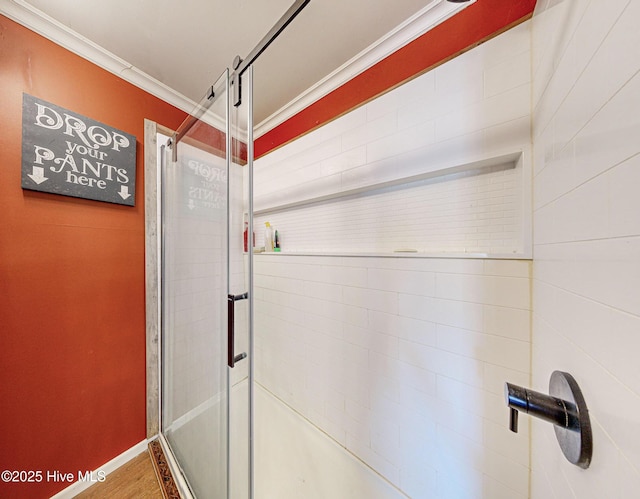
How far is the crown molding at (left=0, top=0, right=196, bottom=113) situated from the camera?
2.94 feet

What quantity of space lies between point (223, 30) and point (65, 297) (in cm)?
151

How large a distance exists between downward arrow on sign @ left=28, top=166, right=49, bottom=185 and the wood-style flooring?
1.55 metres

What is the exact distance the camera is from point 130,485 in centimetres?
113

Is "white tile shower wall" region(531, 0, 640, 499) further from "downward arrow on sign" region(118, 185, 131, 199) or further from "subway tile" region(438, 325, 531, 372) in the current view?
"downward arrow on sign" region(118, 185, 131, 199)

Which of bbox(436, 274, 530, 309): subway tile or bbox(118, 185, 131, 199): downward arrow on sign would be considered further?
bbox(118, 185, 131, 199): downward arrow on sign

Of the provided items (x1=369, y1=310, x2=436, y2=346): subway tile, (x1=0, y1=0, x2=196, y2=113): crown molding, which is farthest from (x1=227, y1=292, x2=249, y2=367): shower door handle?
(x1=0, y1=0, x2=196, y2=113): crown molding

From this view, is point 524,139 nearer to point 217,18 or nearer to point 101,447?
point 217,18

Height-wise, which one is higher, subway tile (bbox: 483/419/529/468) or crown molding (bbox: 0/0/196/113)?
crown molding (bbox: 0/0/196/113)

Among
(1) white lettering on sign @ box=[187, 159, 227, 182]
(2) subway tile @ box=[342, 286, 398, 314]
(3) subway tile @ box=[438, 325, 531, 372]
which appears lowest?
(3) subway tile @ box=[438, 325, 531, 372]

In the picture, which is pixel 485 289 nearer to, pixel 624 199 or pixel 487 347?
pixel 487 347

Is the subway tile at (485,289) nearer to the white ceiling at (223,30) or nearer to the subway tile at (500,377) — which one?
the subway tile at (500,377)

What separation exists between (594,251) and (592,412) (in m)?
0.26

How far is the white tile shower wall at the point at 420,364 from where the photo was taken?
721 millimetres

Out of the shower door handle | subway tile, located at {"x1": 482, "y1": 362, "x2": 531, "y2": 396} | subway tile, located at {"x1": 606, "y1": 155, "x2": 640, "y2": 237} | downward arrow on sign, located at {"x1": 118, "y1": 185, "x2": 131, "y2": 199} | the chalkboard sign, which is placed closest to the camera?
subway tile, located at {"x1": 606, "y1": 155, "x2": 640, "y2": 237}
